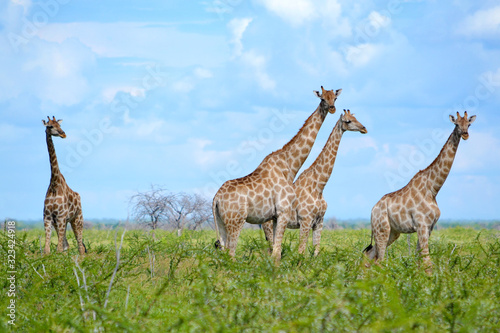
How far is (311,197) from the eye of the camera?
11.9 metres

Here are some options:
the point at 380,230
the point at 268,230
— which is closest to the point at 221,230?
the point at 268,230

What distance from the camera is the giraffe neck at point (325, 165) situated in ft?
40.1

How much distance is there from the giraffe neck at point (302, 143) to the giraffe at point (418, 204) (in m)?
1.82

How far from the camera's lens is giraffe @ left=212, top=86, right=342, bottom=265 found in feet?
33.7

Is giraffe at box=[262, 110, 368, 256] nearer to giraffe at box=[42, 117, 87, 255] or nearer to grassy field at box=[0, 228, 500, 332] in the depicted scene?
grassy field at box=[0, 228, 500, 332]

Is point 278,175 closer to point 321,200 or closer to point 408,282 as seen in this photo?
point 321,200

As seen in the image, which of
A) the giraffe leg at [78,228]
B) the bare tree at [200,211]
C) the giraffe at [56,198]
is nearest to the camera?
the giraffe at [56,198]

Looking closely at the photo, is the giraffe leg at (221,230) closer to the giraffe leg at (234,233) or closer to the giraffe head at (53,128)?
the giraffe leg at (234,233)

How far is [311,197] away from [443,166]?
2.71m

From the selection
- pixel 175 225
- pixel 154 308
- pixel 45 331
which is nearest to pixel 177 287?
pixel 154 308

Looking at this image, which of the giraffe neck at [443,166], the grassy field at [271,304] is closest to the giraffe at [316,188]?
→ the giraffe neck at [443,166]

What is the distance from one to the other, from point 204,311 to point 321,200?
730 cm

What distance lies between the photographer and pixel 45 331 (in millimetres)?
5410

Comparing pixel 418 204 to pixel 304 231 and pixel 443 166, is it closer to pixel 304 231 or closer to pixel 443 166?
pixel 443 166
